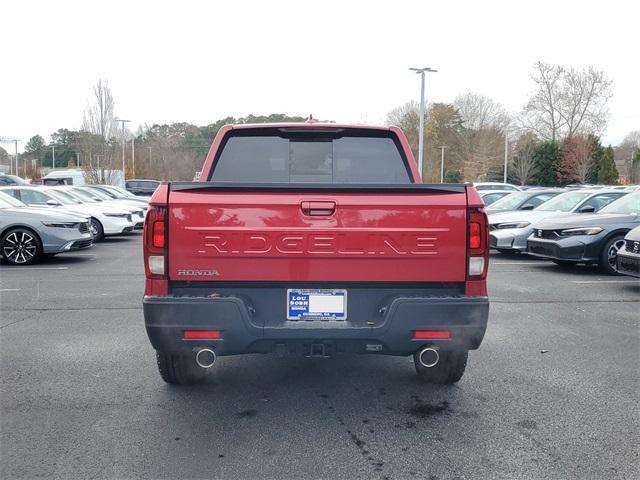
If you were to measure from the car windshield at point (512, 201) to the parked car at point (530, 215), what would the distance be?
1.39 meters

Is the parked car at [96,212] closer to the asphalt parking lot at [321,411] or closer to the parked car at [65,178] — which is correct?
the asphalt parking lot at [321,411]

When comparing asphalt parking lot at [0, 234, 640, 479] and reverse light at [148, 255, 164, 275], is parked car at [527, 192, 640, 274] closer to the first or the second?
asphalt parking lot at [0, 234, 640, 479]

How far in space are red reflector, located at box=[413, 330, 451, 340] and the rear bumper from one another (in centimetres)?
3

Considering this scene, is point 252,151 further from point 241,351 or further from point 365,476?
point 365,476

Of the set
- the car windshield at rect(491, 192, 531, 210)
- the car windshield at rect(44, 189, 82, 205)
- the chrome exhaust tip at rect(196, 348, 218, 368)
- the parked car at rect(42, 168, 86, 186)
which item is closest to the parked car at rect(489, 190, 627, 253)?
the car windshield at rect(491, 192, 531, 210)

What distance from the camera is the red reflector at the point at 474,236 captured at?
3818mm

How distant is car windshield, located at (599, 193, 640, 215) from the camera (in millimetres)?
10734

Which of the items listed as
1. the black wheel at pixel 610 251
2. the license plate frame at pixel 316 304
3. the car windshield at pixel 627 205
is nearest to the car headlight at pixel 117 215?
the car windshield at pixel 627 205

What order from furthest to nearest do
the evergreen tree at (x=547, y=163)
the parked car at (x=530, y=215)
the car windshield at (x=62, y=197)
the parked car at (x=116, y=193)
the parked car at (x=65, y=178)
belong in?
the evergreen tree at (x=547, y=163), the parked car at (x=65, y=178), the parked car at (x=116, y=193), the car windshield at (x=62, y=197), the parked car at (x=530, y=215)

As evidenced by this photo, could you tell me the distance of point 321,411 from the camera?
4191 millimetres

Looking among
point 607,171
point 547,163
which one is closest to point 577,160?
point 607,171

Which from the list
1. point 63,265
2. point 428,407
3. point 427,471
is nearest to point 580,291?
point 428,407

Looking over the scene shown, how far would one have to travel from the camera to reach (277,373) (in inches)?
200

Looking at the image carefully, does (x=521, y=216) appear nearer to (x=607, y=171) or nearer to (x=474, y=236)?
(x=474, y=236)
